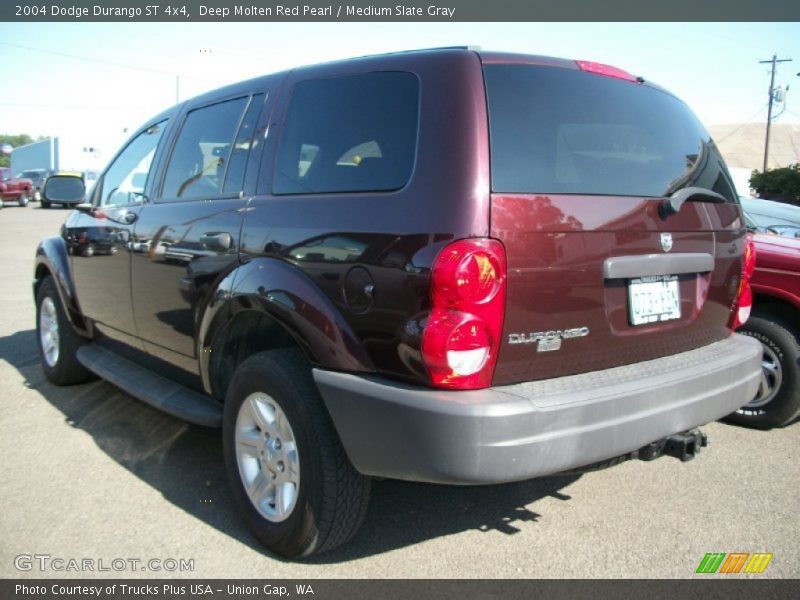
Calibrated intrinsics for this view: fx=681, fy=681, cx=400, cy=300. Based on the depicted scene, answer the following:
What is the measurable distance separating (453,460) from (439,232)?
2.49 ft

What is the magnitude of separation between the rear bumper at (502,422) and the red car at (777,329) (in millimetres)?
2115

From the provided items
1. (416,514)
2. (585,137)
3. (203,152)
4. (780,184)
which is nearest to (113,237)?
(203,152)

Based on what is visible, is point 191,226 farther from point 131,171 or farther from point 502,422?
point 502,422

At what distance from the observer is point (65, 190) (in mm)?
4938

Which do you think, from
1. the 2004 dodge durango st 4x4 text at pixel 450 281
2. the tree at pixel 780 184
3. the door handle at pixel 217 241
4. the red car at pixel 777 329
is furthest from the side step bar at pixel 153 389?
the tree at pixel 780 184

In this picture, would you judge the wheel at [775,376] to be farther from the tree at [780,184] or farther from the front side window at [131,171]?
the tree at [780,184]

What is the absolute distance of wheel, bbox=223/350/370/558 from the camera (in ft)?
8.55

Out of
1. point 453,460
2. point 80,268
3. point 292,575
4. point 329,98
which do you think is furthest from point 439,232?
point 80,268

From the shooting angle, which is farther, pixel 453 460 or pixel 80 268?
pixel 80 268

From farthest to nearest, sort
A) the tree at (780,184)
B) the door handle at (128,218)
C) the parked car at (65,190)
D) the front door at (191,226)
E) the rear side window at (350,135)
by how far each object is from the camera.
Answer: the tree at (780,184) < the parked car at (65,190) < the door handle at (128,218) < the front door at (191,226) < the rear side window at (350,135)

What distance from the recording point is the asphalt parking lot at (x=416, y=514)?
9.30 feet

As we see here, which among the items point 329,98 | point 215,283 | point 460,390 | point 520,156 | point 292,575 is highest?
point 329,98

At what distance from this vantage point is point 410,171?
245 cm

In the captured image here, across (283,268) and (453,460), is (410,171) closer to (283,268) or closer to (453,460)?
(283,268)
